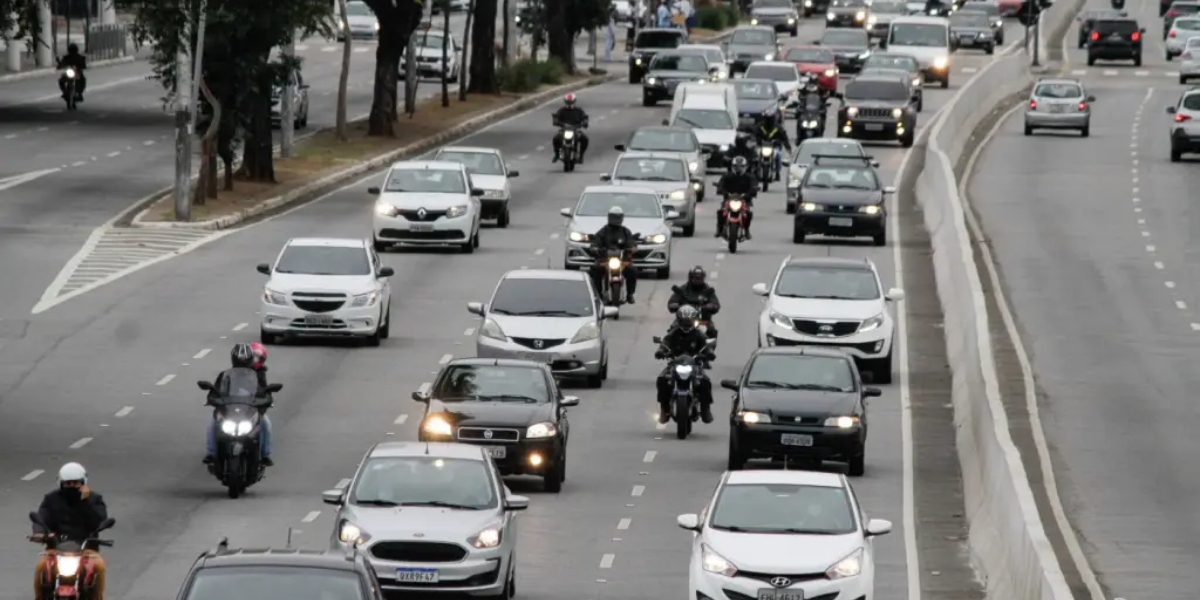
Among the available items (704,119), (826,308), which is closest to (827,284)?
(826,308)

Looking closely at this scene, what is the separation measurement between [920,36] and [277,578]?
77.2 m

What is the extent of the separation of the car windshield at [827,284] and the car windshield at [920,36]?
54817 millimetres

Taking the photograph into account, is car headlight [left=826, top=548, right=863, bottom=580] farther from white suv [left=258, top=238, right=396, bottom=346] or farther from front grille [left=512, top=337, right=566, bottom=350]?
white suv [left=258, top=238, right=396, bottom=346]

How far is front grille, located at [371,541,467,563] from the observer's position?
68.6 ft

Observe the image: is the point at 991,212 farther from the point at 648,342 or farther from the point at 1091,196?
the point at 648,342

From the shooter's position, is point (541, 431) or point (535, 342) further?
point (535, 342)

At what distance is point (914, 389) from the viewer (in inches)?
1428

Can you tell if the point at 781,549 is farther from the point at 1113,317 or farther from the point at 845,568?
the point at 1113,317

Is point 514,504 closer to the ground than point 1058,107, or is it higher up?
higher up

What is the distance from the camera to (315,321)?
37.8 metres

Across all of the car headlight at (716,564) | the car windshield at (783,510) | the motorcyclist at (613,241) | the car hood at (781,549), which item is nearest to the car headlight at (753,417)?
the car windshield at (783,510)

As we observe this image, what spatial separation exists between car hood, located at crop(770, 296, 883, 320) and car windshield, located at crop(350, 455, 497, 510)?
1443 cm

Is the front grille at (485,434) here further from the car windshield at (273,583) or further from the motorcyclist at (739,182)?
the motorcyclist at (739,182)

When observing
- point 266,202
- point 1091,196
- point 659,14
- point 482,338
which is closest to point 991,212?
point 1091,196
